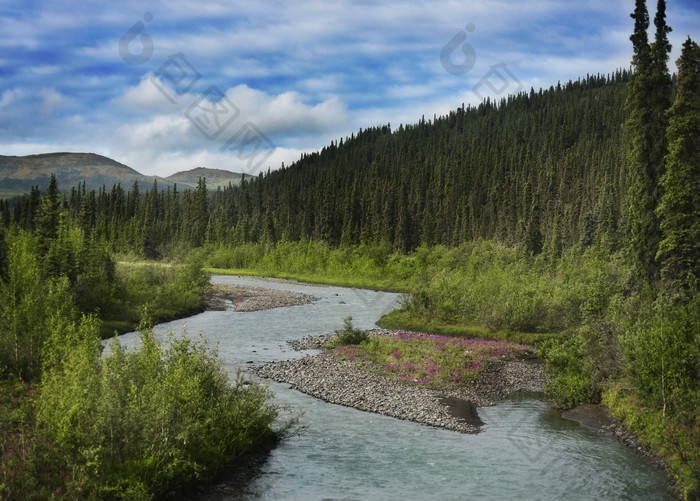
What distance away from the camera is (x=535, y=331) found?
38188 mm

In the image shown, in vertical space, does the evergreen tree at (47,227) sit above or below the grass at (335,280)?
above

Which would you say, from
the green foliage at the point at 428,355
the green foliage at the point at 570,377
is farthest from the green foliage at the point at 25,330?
the green foliage at the point at 570,377

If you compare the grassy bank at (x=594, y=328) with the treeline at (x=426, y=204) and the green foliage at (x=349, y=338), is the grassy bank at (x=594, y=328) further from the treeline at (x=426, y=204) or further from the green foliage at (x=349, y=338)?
the treeline at (x=426, y=204)

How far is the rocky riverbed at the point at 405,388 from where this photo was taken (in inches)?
883

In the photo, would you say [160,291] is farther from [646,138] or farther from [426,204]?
[426,204]

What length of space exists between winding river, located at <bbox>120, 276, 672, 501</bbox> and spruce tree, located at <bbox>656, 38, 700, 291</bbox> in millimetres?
8521

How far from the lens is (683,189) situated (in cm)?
2383

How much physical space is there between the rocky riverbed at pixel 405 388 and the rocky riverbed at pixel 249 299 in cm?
2753

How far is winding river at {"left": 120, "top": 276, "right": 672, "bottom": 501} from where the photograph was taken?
15.2 meters

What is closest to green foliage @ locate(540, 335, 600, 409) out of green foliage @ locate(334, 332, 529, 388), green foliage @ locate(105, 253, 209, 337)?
green foliage @ locate(334, 332, 529, 388)

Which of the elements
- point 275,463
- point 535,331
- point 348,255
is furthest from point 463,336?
point 348,255

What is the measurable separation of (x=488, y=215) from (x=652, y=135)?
12549 centimetres

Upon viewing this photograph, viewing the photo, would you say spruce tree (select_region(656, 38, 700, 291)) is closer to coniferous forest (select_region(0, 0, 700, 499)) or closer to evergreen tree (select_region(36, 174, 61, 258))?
coniferous forest (select_region(0, 0, 700, 499))

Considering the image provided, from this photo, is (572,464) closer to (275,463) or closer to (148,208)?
(275,463)
